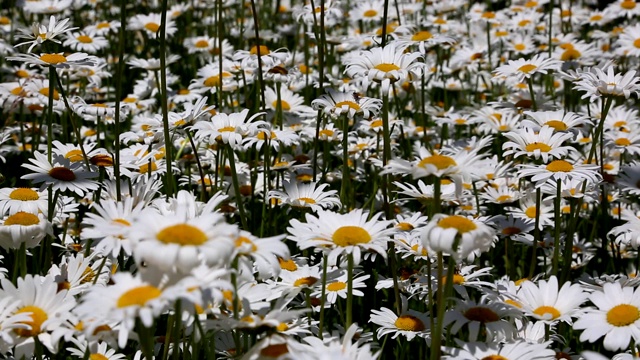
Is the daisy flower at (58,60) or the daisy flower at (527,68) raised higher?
the daisy flower at (58,60)

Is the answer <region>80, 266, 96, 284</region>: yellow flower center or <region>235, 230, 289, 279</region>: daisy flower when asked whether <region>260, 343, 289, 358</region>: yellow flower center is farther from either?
<region>80, 266, 96, 284</region>: yellow flower center

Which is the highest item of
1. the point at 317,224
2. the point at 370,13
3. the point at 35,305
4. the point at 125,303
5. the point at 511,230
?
the point at 370,13

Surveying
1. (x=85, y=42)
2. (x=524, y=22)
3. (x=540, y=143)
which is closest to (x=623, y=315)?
(x=540, y=143)

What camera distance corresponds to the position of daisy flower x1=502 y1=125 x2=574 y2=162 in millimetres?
3352

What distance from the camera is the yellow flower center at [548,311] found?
2656 mm

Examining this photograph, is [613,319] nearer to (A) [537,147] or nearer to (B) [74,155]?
(A) [537,147]

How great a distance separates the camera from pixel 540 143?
343 cm

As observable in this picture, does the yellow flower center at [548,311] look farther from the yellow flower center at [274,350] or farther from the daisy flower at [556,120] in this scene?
the daisy flower at [556,120]

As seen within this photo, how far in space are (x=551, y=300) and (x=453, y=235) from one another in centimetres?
81

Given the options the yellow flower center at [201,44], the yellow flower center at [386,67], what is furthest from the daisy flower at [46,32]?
the yellow flower center at [201,44]

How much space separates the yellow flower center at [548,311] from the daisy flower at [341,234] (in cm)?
60

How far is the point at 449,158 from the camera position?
2396 mm

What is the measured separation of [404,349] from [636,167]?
1.91m

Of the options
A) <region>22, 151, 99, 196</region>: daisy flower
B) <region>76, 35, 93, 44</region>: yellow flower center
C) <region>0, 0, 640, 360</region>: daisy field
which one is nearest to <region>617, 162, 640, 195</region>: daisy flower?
<region>0, 0, 640, 360</region>: daisy field
